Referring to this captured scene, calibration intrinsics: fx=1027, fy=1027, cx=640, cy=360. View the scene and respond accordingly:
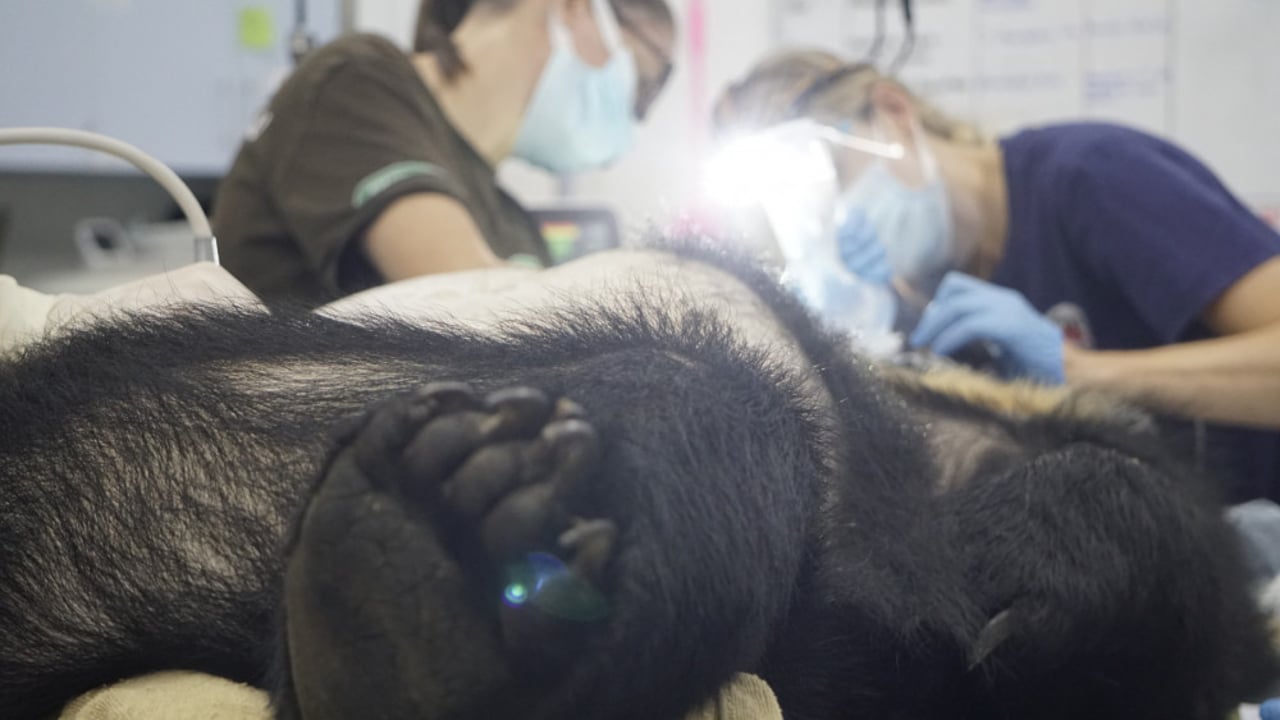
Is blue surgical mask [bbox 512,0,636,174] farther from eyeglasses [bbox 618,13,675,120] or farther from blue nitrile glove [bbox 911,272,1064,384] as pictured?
blue nitrile glove [bbox 911,272,1064,384]

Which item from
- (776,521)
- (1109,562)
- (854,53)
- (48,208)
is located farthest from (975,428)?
(48,208)

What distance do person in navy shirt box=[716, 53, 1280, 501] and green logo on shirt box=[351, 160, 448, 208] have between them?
51cm

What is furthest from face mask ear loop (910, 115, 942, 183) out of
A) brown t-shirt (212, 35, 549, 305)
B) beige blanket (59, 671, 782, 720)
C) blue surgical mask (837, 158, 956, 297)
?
beige blanket (59, 671, 782, 720)

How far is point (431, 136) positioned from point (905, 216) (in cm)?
65

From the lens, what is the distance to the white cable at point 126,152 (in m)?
0.69

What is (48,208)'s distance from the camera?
2.30 m

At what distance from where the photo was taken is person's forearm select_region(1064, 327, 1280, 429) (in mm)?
1151

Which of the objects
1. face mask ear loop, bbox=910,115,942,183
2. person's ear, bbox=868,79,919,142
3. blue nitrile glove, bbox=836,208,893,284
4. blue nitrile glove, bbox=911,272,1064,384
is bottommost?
blue nitrile glove, bbox=911,272,1064,384

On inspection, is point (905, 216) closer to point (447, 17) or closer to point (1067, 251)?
point (1067, 251)

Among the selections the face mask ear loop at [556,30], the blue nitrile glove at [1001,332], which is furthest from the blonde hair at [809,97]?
the blue nitrile glove at [1001,332]

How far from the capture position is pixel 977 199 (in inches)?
58.4

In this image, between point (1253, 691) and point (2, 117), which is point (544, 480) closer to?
point (1253, 691)

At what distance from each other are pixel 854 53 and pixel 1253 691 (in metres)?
1.93

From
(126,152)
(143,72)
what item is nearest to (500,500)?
(126,152)
